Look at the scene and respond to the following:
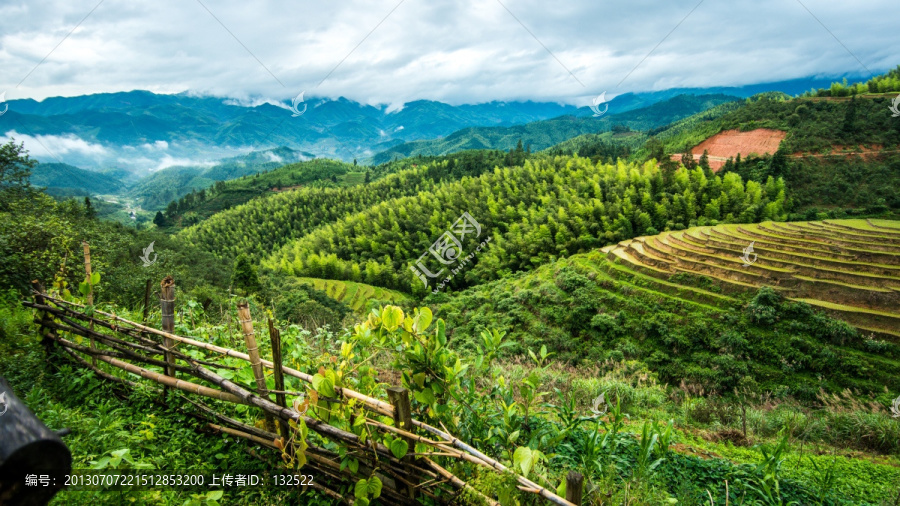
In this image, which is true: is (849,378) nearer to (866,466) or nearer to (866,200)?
(866,466)

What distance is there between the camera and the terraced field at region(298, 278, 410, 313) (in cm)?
3319

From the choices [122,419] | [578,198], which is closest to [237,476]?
[122,419]

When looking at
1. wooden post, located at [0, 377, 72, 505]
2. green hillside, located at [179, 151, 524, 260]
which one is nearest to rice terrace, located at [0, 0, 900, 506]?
wooden post, located at [0, 377, 72, 505]

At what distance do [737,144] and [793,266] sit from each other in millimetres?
31919

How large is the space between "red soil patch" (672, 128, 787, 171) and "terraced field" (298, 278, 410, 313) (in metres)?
29.3

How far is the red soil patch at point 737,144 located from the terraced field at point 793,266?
18640 millimetres

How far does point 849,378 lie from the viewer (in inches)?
479

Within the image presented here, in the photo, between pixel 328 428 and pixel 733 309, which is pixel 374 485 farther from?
pixel 733 309

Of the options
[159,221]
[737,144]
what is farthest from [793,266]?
[159,221]

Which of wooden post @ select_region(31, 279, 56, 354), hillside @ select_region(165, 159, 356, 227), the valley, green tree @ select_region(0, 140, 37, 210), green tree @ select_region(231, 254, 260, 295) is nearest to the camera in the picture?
the valley

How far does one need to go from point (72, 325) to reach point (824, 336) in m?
19.0

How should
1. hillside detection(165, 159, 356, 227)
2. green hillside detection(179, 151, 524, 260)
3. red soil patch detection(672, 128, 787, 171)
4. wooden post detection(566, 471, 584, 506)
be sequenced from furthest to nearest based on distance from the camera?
1. hillside detection(165, 159, 356, 227)
2. green hillside detection(179, 151, 524, 260)
3. red soil patch detection(672, 128, 787, 171)
4. wooden post detection(566, 471, 584, 506)

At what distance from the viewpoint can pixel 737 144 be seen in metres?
41.1

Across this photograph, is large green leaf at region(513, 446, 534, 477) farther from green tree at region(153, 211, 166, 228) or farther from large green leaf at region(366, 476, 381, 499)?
green tree at region(153, 211, 166, 228)
